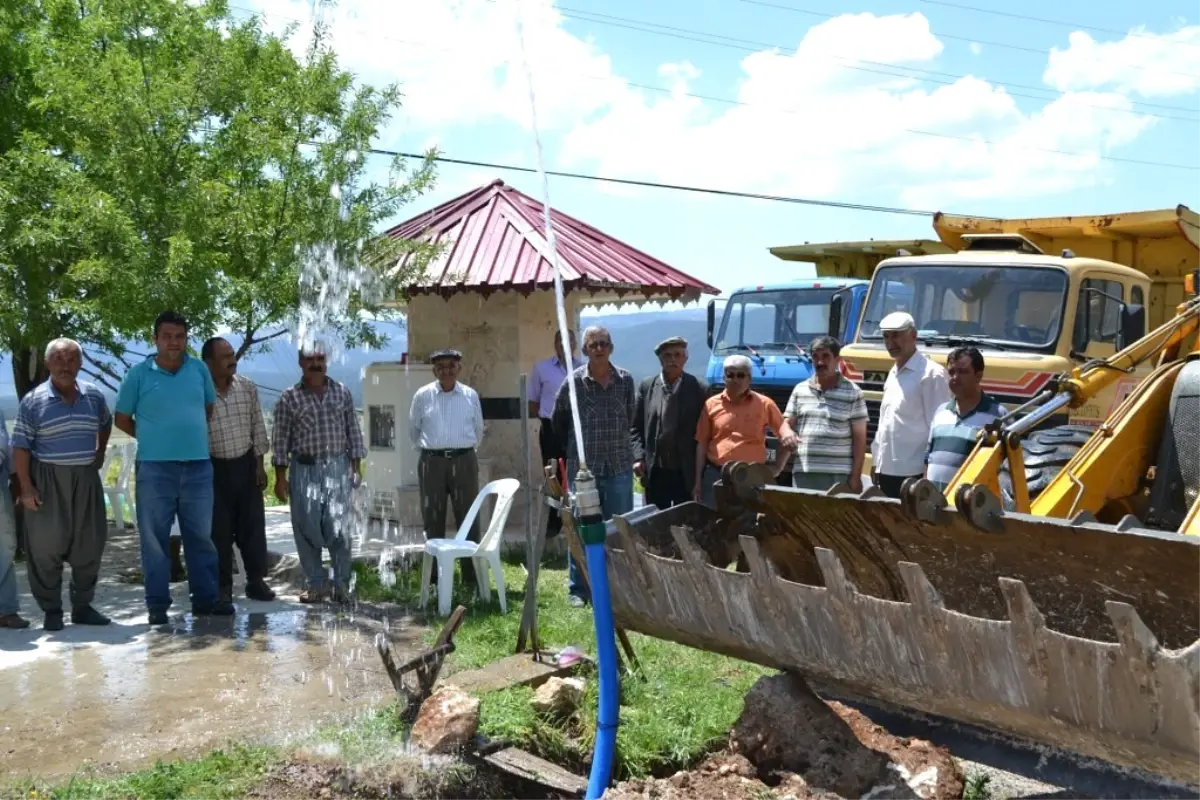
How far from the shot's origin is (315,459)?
8.21 meters

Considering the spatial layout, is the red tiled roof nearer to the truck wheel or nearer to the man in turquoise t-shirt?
the man in turquoise t-shirt

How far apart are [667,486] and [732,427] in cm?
71

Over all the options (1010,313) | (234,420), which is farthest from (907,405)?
(234,420)

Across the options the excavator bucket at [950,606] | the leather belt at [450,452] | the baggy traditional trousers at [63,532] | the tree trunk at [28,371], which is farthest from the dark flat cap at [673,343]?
the tree trunk at [28,371]

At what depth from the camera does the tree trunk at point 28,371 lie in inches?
432

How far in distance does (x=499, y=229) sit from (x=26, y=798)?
683 centimetres

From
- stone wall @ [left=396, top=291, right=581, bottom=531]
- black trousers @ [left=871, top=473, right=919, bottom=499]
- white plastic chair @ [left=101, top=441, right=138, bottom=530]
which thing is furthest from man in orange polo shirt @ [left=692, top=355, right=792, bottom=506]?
white plastic chair @ [left=101, top=441, right=138, bottom=530]

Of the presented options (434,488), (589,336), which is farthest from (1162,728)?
(434,488)

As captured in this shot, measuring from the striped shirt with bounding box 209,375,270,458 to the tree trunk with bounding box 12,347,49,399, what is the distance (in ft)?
12.2

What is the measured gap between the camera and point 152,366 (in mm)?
7543

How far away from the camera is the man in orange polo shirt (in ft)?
24.8

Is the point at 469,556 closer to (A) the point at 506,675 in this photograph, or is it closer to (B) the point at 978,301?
(A) the point at 506,675

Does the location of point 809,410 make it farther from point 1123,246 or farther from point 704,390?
point 1123,246

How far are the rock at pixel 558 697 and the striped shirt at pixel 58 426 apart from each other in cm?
Result: 358
